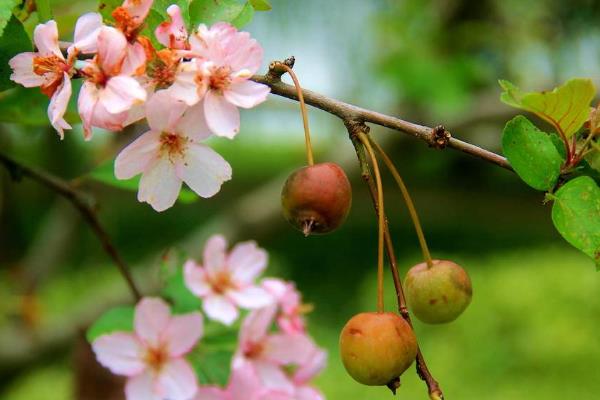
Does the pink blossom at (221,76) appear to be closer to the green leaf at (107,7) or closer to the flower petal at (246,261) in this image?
the green leaf at (107,7)

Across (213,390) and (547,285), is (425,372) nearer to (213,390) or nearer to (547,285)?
(213,390)

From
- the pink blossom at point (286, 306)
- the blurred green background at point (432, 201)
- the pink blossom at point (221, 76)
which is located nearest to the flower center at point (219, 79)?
the pink blossom at point (221, 76)

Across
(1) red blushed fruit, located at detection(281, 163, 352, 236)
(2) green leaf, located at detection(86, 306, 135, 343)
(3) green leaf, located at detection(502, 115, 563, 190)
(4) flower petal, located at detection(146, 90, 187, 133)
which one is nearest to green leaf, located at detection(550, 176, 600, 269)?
(3) green leaf, located at detection(502, 115, 563, 190)

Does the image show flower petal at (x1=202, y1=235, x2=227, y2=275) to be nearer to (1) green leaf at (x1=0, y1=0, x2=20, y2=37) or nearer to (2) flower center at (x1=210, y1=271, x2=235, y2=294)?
(2) flower center at (x1=210, y1=271, x2=235, y2=294)

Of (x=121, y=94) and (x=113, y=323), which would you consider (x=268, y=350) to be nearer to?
(x=113, y=323)

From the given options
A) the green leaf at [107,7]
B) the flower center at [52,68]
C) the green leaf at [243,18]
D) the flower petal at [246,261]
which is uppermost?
the flower petal at [246,261]

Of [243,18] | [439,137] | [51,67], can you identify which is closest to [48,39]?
[51,67]
